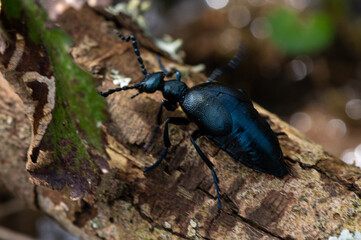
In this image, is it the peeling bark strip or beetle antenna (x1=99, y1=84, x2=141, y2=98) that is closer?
the peeling bark strip

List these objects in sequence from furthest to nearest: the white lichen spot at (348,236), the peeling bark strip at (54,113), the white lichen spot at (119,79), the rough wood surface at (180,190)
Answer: the white lichen spot at (119,79), the peeling bark strip at (54,113), the rough wood surface at (180,190), the white lichen spot at (348,236)

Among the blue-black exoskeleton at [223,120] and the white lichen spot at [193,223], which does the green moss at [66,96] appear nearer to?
the blue-black exoskeleton at [223,120]

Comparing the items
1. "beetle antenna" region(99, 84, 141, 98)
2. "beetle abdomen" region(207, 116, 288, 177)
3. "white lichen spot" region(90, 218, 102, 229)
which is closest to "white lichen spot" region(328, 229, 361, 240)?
"beetle abdomen" region(207, 116, 288, 177)

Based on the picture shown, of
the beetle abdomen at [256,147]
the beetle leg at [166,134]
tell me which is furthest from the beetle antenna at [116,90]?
the beetle abdomen at [256,147]

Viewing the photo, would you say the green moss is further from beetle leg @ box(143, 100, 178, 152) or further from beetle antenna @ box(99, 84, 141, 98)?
beetle leg @ box(143, 100, 178, 152)

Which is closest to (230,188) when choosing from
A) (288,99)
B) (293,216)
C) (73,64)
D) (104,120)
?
(293,216)

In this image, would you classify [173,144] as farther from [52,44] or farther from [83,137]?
[52,44]

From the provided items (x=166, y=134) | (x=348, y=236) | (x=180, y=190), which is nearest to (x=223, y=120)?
(x=166, y=134)
